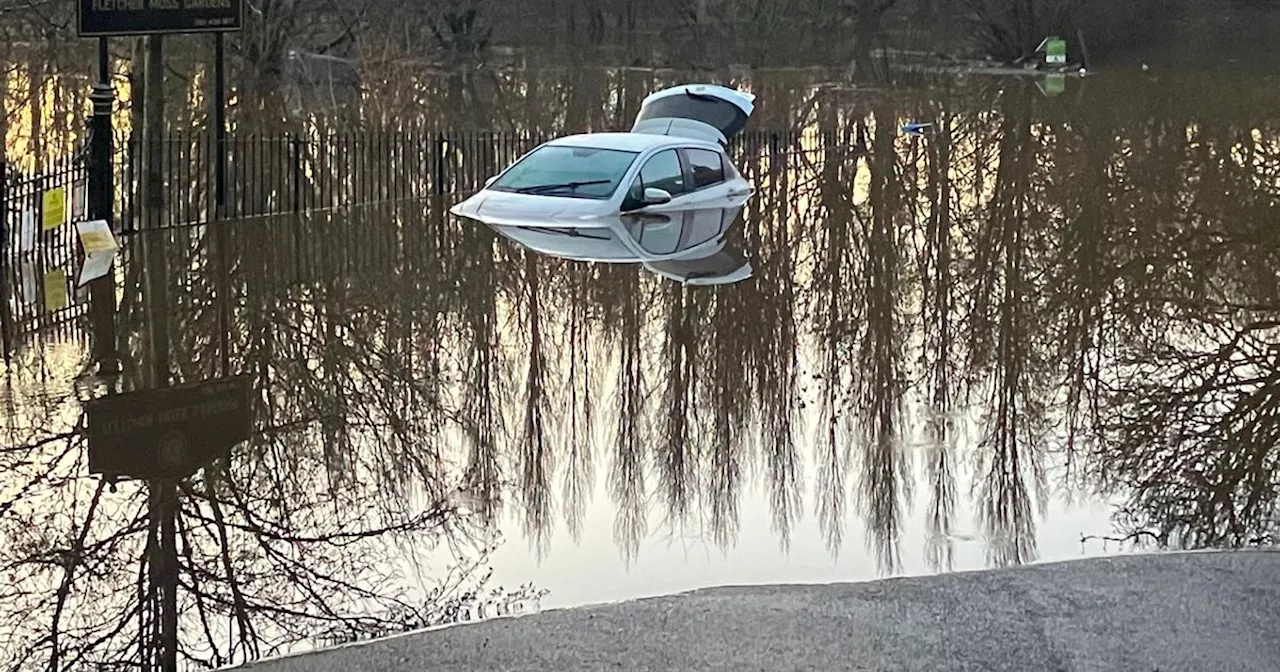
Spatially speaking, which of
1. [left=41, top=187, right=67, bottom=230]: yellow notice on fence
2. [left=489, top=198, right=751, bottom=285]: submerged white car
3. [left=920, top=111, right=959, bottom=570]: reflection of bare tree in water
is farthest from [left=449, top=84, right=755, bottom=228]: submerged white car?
[left=41, top=187, right=67, bottom=230]: yellow notice on fence

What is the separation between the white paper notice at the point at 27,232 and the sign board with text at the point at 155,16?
2.28 m

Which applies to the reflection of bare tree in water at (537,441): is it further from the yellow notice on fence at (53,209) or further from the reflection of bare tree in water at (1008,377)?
the yellow notice on fence at (53,209)

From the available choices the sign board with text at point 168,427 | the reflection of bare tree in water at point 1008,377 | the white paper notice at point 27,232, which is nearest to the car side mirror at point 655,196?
the reflection of bare tree in water at point 1008,377

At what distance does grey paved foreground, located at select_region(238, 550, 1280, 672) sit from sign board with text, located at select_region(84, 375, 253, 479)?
3.41 meters

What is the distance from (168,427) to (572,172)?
35.3 ft

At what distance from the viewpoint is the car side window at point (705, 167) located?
2214cm

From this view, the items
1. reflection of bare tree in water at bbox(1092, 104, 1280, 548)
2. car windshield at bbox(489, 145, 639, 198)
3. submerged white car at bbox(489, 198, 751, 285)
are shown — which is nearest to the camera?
reflection of bare tree in water at bbox(1092, 104, 1280, 548)

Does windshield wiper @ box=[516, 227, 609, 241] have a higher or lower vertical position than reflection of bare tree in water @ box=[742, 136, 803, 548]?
higher

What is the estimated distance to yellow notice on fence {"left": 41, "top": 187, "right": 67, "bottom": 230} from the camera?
1709 cm

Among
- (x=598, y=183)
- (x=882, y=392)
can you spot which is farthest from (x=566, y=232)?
(x=882, y=392)

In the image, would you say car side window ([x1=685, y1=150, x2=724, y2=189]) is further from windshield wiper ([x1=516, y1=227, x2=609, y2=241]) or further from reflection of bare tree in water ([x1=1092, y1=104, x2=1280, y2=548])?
reflection of bare tree in water ([x1=1092, y1=104, x2=1280, y2=548])

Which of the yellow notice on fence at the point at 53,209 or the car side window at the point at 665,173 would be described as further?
the car side window at the point at 665,173

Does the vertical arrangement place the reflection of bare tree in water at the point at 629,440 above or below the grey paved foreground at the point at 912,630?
below

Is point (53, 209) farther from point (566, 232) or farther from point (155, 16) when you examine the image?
point (566, 232)
